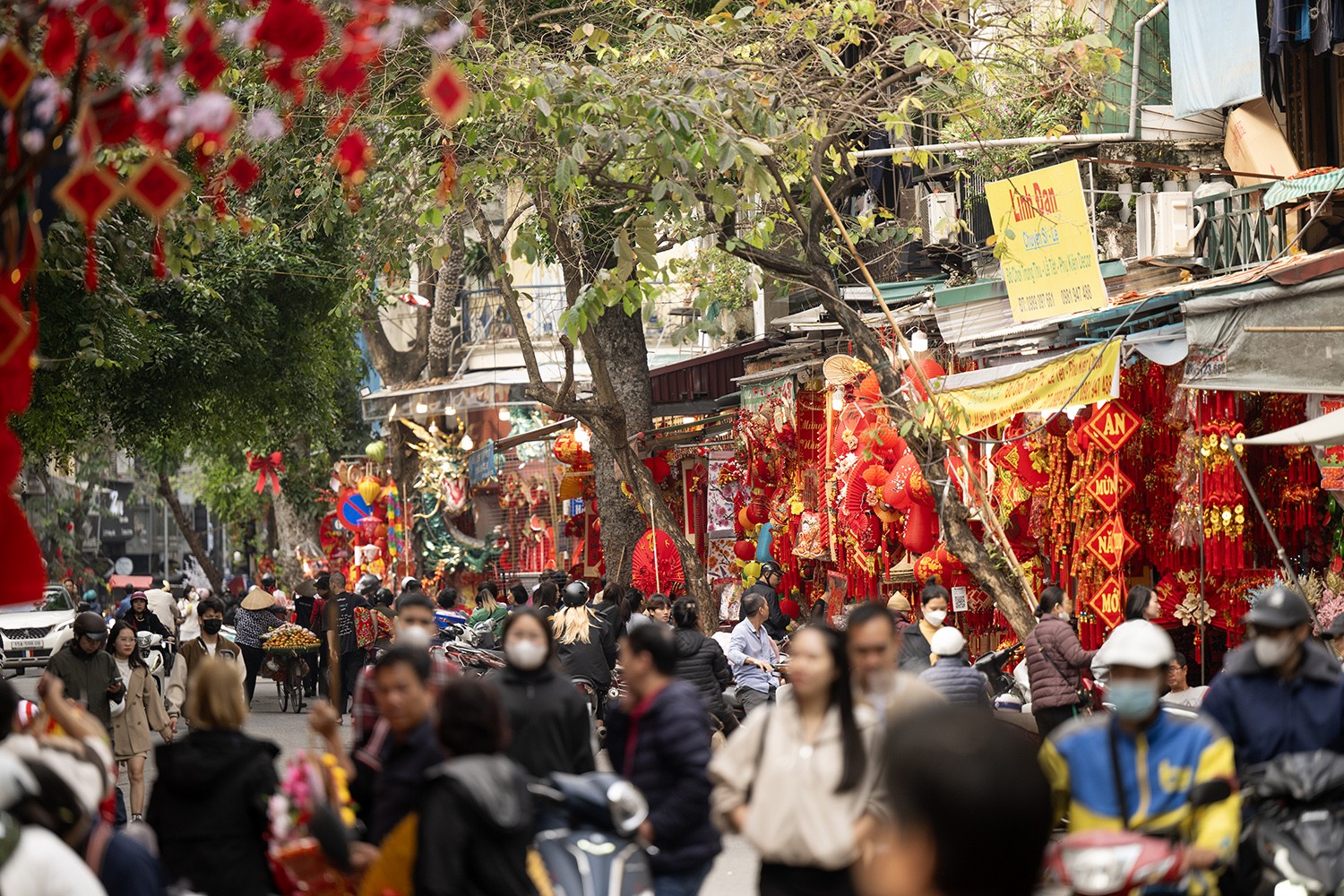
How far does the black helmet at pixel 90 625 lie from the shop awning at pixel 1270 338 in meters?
8.06

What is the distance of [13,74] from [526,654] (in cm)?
297

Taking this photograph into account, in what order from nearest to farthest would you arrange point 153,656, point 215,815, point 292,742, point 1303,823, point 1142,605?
point 215,815
point 1303,823
point 1142,605
point 153,656
point 292,742

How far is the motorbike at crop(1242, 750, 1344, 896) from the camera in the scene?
6402 mm

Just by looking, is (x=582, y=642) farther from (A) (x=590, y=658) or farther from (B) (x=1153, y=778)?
(B) (x=1153, y=778)

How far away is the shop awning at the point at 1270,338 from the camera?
11.2 m

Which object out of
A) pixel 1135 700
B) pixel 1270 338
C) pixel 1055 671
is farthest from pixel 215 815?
pixel 1270 338

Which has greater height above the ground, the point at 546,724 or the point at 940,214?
the point at 940,214

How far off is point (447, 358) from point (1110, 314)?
67.4ft

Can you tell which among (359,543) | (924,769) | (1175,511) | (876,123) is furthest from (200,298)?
(924,769)

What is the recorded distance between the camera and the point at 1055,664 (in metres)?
10.9

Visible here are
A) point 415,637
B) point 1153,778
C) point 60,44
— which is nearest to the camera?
point 1153,778

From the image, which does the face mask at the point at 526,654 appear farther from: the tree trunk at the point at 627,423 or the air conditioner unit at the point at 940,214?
the tree trunk at the point at 627,423

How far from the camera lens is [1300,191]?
39.5 ft

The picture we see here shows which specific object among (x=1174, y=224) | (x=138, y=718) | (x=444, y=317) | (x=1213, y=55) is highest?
(x=1213, y=55)
